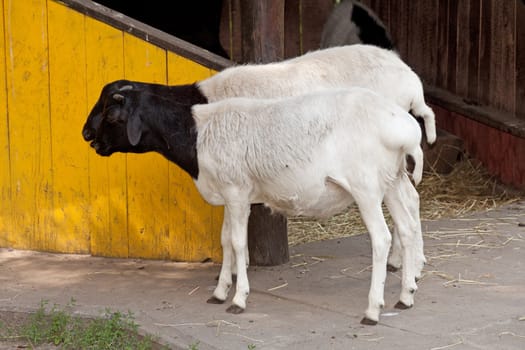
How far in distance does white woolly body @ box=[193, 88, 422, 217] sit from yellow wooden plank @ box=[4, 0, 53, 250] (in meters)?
1.74

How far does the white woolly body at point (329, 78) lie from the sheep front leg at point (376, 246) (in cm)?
119

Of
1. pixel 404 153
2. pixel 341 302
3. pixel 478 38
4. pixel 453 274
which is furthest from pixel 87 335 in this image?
pixel 478 38

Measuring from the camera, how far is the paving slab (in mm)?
5285

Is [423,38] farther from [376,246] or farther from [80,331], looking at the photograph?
[80,331]

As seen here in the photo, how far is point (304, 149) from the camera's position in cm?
562

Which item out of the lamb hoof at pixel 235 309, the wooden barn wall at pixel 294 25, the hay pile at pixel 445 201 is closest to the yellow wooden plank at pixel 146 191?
the hay pile at pixel 445 201

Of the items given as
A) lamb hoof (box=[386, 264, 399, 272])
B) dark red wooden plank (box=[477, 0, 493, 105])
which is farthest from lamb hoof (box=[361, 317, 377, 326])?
dark red wooden plank (box=[477, 0, 493, 105])

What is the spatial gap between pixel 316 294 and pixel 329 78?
4.61 feet

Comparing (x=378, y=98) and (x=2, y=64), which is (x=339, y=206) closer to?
(x=378, y=98)

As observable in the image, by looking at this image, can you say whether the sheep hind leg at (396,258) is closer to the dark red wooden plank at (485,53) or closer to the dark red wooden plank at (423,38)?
the dark red wooden plank at (485,53)

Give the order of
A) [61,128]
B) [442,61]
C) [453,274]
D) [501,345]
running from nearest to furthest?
[501,345]
[453,274]
[61,128]
[442,61]

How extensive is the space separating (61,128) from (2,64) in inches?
25.2

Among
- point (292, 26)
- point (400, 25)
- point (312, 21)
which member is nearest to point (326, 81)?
point (400, 25)

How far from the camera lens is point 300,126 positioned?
5.66 m
